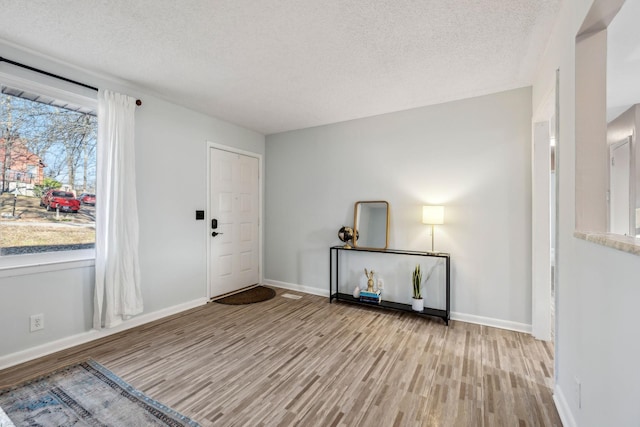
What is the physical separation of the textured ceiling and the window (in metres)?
0.43

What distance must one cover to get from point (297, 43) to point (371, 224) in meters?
2.30

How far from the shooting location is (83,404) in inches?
70.4

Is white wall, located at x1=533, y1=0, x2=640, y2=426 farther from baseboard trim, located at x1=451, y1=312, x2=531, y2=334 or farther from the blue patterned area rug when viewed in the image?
the blue patterned area rug

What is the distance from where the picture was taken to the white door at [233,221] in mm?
3919

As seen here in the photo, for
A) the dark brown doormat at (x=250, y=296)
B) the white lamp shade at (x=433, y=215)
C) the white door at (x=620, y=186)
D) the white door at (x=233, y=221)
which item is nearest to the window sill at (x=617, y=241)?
the white lamp shade at (x=433, y=215)

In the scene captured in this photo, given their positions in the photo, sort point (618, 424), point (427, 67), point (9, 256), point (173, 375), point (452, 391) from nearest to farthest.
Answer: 1. point (618, 424)
2. point (452, 391)
3. point (173, 375)
4. point (9, 256)
5. point (427, 67)

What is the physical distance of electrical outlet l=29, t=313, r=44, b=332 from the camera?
2.34 m

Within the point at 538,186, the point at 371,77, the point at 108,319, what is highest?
the point at 371,77

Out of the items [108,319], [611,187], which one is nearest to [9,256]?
[108,319]

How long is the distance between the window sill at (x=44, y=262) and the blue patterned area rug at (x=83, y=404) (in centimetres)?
86

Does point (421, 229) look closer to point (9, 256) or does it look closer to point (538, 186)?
point (538, 186)

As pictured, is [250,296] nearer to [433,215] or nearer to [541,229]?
[433,215]

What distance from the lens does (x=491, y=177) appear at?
10.0 ft

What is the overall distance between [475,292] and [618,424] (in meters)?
2.23
